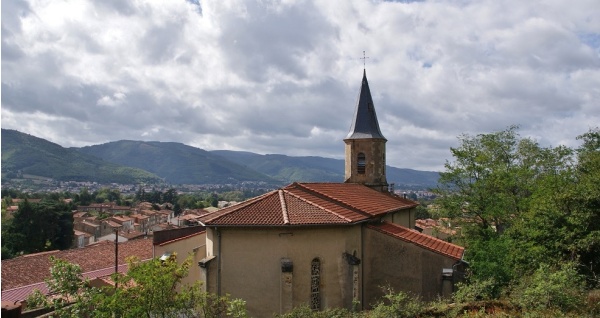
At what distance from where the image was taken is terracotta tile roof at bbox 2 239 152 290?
31450 millimetres

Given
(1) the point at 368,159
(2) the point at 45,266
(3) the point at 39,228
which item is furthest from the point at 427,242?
(3) the point at 39,228

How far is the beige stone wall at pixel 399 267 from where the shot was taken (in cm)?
1791

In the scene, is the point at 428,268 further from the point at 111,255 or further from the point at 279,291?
the point at 111,255

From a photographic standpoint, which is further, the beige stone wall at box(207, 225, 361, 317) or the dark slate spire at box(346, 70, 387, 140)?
the dark slate spire at box(346, 70, 387, 140)

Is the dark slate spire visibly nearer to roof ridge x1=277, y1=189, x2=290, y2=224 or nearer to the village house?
roof ridge x1=277, y1=189, x2=290, y2=224

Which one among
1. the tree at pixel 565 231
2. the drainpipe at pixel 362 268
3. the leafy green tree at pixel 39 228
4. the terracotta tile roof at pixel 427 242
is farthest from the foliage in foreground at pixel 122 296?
the leafy green tree at pixel 39 228

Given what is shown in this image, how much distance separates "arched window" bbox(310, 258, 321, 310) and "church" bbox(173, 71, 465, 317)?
0.13ft

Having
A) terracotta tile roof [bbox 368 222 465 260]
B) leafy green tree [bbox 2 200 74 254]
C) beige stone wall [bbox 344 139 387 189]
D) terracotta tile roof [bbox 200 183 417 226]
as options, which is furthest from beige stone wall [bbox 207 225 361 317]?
leafy green tree [bbox 2 200 74 254]

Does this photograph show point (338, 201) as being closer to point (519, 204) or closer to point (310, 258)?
point (310, 258)

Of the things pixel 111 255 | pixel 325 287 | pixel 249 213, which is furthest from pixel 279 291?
pixel 111 255

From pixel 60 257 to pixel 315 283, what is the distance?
78.1 feet

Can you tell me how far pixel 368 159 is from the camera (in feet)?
107

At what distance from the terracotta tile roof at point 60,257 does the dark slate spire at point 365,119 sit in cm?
1811

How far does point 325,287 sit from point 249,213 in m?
4.23
